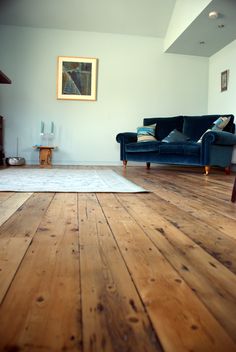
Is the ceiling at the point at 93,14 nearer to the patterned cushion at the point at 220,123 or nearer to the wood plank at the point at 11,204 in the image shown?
the patterned cushion at the point at 220,123

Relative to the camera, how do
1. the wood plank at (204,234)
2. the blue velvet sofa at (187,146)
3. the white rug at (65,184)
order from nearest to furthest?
the wood plank at (204,234), the white rug at (65,184), the blue velvet sofa at (187,146)

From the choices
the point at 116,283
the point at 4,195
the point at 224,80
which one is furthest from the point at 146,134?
the point at 116,283

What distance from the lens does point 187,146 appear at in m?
4.44

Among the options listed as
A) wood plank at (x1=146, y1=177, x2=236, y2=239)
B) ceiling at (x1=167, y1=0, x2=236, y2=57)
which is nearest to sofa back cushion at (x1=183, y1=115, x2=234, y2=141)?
ceiling at (x1=167, y1=0, x2=236, y2=57)

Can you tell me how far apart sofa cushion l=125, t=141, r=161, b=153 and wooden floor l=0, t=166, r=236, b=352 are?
3.40 metres

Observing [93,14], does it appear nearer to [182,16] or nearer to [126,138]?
[182,16]

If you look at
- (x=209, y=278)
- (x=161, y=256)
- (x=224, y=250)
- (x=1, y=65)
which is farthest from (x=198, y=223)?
(x=1, y=65)

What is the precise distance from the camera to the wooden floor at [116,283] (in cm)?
52

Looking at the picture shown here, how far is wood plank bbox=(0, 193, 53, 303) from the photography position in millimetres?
786

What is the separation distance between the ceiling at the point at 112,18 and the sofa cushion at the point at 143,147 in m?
1.95

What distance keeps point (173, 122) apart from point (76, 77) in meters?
2.13

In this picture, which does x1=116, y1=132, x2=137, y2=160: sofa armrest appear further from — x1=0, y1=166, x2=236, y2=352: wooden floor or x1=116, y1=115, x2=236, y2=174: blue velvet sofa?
x1=0, y1=166, x2=236, y2=352: wooden floor

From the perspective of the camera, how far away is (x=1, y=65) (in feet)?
19.2

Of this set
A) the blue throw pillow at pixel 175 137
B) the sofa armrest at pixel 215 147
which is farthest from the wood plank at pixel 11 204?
the blue throw pillow at pixel 175 137
